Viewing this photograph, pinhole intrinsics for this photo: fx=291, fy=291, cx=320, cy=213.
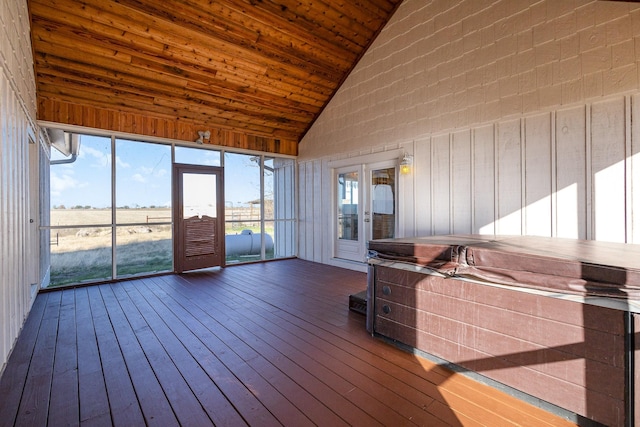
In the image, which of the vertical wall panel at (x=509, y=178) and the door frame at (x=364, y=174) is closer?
the vertical wall panel at (x=509, y=178)

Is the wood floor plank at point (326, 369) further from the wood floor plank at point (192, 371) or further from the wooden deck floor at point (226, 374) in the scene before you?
the wood floor plank at point (192, 371)

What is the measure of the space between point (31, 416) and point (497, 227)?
4.75m

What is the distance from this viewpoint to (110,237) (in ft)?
16.5

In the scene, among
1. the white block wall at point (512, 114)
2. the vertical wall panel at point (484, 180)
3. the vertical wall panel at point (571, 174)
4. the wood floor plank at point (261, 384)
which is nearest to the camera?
the wood floor plank at point (261, 384)

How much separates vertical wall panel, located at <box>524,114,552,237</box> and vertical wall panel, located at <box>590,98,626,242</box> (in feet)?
1.31

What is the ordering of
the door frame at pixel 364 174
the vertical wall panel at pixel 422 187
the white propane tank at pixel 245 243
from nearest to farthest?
1. the vertical wall panel at pixel 422 187
2. the door frame at pixel 364 174
3. the white propane tank at pixel 245 243

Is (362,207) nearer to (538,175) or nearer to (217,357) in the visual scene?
(538,175)

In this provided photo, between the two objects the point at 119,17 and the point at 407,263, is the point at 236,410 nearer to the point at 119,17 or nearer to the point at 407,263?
the point at 407,263

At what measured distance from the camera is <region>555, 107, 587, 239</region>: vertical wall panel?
327 centimetres

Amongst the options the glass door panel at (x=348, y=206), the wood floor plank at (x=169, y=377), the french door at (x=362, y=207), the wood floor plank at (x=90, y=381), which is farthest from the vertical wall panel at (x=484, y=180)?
the wood floor plank at (x=90, y=381)

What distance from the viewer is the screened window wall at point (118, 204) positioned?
4.76 metres

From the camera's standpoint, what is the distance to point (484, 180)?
4.04m

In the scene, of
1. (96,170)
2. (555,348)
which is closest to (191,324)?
(555,348)

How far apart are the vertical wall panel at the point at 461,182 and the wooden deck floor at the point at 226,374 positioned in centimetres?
215
